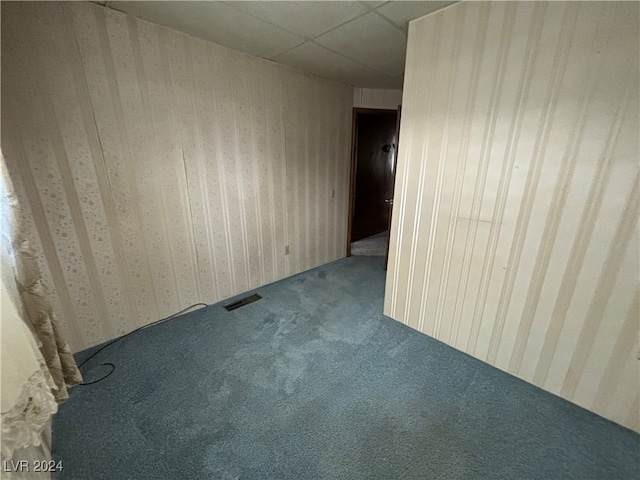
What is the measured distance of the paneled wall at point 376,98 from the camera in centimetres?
343

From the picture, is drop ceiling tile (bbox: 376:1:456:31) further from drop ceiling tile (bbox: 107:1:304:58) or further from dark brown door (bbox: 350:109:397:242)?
dark brown door (bbox: 350:109:397:242)

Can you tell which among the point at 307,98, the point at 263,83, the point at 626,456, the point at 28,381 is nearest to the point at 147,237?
the point at 28,381

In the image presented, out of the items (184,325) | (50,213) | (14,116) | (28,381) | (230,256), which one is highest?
(14,116)

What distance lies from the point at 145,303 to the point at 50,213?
901 millimetres

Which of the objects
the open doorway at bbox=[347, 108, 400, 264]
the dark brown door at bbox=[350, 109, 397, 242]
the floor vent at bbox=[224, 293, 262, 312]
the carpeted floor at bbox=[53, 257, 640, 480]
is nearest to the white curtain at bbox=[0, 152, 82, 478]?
the carpeted floor at bbox=[53, 257, 640, 480]

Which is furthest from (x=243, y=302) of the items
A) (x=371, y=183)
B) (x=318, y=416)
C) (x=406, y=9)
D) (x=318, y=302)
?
(x=371, y=183)

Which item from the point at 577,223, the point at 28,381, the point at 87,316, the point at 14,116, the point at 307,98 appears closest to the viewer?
the point at 28,381

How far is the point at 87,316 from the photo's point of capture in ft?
6.16

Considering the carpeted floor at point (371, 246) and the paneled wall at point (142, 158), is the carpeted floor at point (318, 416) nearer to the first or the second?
the paneled wall at point (142, 158)

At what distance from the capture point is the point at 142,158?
193 cm

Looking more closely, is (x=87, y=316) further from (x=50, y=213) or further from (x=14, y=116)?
(x=14, y=116)

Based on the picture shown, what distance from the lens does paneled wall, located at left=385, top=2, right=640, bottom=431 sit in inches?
47.8

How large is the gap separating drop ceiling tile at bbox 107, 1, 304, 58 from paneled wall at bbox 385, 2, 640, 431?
1.07 m

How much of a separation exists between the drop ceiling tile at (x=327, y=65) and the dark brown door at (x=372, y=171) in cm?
93
